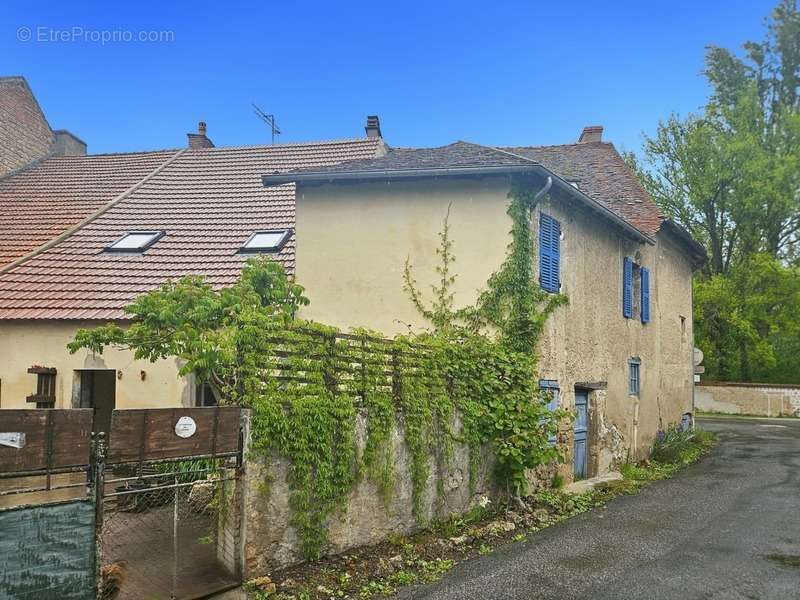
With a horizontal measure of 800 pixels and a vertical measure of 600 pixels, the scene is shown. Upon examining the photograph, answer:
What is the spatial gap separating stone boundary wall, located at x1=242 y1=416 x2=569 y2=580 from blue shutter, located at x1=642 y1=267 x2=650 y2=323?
8.27 meters

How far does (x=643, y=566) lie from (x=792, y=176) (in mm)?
29662

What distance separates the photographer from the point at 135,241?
579 inches

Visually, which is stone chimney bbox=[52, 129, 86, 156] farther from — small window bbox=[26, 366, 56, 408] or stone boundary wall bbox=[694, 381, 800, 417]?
stone boundary wall bbox=[694, 381, 800, 417]

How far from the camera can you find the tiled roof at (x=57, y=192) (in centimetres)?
1553

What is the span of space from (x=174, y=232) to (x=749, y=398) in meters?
27.9

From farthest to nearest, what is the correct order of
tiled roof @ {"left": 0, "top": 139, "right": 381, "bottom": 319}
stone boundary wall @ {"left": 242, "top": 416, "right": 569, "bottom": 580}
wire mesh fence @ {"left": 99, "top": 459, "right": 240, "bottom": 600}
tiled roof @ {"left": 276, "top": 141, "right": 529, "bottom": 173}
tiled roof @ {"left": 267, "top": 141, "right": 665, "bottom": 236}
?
tiled roof @ {"left": 0, "top": 139, "right": 381, "bottom": 319} → tiled roof @ {"left": 267, "top": 141, "right": 665, "bottom": 236} → tiled roof @ {"left": 276, "top": 141, "right": 529, "bottom": 173} → stone boundary wall @ {"left": 242, "top": 416, "right": 569, "bottom": 580} → wire mesh fence @ {"left": 99, "top": 459, "right": 240, "bottom": 600}

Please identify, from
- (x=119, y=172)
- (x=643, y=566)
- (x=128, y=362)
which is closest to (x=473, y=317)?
(x=643, y=566)

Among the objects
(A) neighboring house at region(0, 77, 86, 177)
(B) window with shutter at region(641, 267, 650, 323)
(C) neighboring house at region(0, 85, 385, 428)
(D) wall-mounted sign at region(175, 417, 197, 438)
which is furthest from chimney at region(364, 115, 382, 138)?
(D) wall-mounted sign at region(175, 417, 197, 438)

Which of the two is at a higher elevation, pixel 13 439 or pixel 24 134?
pixel 24 134

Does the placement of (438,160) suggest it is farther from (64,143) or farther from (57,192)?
(64,143)

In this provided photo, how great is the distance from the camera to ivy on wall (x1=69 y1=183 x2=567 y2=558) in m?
6.99

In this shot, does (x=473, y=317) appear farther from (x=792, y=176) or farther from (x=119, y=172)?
(x=792, y=176)

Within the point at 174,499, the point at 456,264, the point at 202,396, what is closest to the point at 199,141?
the point at 202,396

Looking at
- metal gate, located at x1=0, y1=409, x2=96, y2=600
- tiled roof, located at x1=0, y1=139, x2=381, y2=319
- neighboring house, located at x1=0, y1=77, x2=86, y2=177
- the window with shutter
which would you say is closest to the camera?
metal gate, located at x1=0, y1=409, x2=96, y2=600
